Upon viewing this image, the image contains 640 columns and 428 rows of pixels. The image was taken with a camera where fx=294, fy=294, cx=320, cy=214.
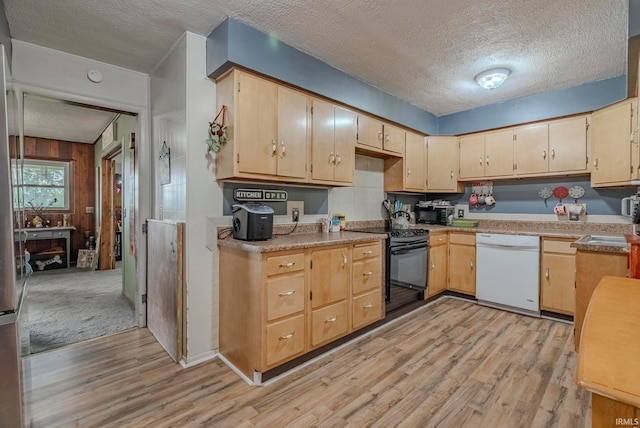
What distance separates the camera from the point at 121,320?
3.05 m

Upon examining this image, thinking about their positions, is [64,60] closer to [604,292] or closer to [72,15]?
[72,15]

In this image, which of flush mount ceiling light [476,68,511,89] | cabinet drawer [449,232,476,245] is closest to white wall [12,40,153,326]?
flush mount ceiling light [476,68,511,89]

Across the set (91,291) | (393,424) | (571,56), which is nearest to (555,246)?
(571,56)

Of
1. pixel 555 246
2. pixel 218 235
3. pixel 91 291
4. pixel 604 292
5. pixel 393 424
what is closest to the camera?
pixel 604 292

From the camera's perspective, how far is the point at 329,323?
2.33m

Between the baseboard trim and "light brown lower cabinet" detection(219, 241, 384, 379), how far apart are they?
0.09 meters

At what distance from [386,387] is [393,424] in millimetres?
327

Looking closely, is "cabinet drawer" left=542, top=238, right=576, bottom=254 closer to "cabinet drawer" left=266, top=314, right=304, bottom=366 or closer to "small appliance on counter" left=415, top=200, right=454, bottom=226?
"small appliance on counter" left=415, top=200, right=454, bottom=226

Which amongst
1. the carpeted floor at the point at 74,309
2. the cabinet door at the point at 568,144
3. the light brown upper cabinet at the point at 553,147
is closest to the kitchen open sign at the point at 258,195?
the carpeted floor at the point at 74,309

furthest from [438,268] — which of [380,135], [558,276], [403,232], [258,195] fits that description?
[258,195]

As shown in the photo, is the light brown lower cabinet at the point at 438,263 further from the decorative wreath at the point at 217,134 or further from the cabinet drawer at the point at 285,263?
the decorative wreath at the point at 217,134

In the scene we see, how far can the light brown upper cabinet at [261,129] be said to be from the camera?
7.00ft

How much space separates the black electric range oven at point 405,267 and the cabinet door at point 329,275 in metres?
0.61

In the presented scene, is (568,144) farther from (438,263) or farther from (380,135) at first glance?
(380,135)
